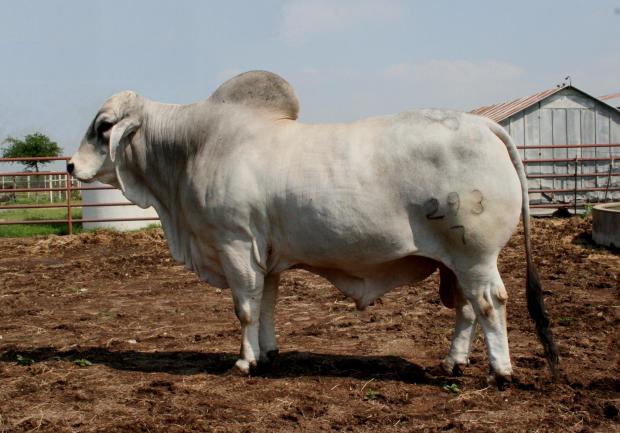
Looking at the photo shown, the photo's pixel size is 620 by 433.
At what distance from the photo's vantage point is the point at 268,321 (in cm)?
590

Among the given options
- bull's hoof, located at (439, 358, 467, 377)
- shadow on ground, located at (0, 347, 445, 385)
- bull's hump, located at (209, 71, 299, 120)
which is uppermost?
bull's hump, located at (209, 71, 299, 120)

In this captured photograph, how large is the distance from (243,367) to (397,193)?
1693mm

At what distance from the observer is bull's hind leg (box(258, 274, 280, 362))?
5832mm

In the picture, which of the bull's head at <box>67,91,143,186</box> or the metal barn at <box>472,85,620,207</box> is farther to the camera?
the metal barn at <box>472,85,620,207</box>

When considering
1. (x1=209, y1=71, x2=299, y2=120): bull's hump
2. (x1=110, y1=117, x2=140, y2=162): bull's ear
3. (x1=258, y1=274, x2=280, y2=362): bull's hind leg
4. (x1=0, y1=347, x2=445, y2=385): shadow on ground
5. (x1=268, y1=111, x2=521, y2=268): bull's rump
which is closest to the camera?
(x1=268, y1=111, x2=521, y2=268): bull's rump

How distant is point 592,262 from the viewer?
10.5 meters

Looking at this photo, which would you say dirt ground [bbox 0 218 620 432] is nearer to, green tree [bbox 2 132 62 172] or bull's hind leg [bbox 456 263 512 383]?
bull's hind leg [bbox 456 263 512 383]

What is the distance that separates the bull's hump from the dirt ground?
1.95 meters

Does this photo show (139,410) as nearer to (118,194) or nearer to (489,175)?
(489,175)

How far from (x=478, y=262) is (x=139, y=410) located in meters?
2.32

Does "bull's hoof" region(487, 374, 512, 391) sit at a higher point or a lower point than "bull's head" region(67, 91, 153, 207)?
lower

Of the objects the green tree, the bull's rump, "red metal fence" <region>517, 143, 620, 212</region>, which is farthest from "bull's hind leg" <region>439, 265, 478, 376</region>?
the green tree

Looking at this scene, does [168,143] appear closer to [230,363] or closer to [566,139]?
[230,363]

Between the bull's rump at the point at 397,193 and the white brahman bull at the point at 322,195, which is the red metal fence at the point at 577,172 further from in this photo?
the bull's rump at the point at 397,193
